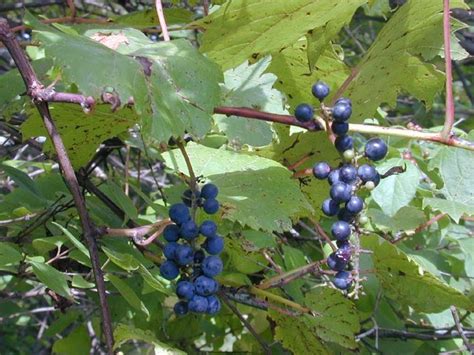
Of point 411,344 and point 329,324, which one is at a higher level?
point 329,324

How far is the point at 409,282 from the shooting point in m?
1.43

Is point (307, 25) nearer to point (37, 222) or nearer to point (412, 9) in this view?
point (412, 9)

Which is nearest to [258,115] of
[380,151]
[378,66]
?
[380,151]

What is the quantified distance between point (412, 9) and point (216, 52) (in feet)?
1.34

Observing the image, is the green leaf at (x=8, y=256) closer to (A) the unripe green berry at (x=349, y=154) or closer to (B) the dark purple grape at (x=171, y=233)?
(B) the dark purple grape at (x=171, y=233)

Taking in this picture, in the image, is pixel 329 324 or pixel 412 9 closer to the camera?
pixel 412 9

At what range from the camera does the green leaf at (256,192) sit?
51.8 inches

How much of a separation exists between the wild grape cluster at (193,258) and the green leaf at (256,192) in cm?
12

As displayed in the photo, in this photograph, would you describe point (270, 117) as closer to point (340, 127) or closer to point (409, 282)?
point (340, 127)

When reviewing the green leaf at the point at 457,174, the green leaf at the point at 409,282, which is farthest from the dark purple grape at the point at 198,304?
the green leaf at the point at 457,174

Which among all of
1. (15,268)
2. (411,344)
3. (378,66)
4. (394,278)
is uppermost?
(378,66)

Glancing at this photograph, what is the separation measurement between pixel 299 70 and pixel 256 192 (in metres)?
0.34

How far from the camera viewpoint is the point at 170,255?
3.79 feet

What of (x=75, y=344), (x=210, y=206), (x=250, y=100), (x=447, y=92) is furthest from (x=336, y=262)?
(x=75, y=344)
